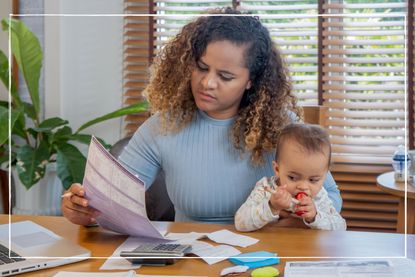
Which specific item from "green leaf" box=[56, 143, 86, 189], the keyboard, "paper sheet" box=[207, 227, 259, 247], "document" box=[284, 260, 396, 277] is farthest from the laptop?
"document" box=[284, 260, 396, 277]

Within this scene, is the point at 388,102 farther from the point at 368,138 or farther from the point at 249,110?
the point at 249,110

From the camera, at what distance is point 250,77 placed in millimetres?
883

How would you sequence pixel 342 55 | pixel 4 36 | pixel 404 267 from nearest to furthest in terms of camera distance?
pixel 404 267
pixel 342 55
pixel 4 36

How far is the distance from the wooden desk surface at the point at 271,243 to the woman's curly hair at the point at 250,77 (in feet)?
0.49

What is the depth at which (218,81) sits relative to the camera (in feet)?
2.80

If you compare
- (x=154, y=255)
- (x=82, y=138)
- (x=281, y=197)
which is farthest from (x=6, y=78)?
(x=281, y=197)

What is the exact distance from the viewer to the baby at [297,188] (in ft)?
2.69

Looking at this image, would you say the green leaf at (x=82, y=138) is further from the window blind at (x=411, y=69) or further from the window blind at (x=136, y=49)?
the window blind at (x=411, y=69)

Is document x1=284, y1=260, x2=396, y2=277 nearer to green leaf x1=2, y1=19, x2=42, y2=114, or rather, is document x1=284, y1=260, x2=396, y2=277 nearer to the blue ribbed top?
the blue ribbed top

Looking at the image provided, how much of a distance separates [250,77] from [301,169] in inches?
7.0

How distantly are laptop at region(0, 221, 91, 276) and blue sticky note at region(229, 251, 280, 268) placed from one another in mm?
227

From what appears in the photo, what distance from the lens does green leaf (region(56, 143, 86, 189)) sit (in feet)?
2.88

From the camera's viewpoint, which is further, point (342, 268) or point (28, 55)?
point (28, 55)

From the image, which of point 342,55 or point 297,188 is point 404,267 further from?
point 342,55
